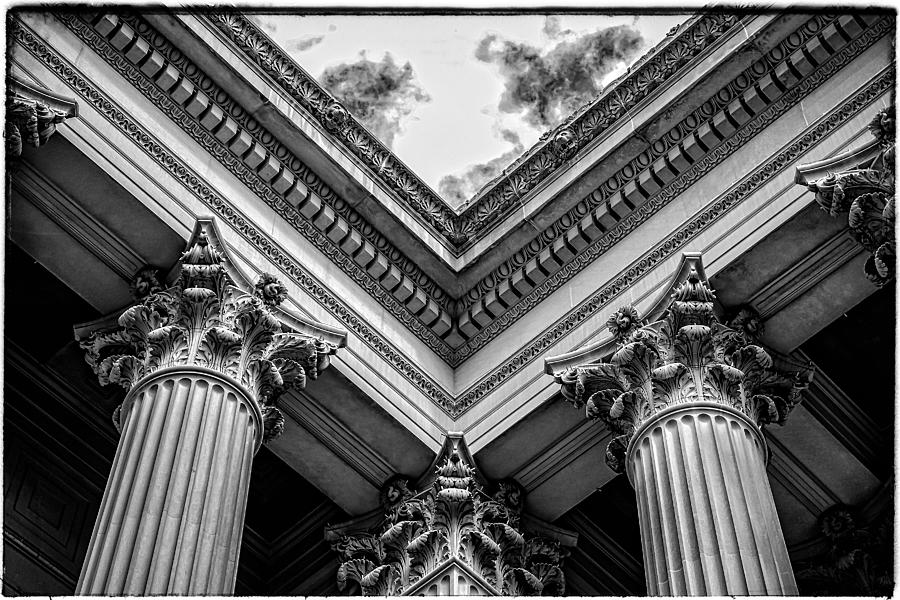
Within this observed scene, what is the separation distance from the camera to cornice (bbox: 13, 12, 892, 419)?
16.0 meters

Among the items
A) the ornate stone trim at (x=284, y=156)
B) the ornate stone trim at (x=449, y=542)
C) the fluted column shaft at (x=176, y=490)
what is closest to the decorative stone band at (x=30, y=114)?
the ornate stone trim at (x=284, y=156)

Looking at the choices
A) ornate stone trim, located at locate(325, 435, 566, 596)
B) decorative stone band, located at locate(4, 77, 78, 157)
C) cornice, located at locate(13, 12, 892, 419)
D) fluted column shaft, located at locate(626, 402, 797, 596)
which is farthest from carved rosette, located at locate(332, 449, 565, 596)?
decorative stone band, located at locate(4, 77, 78, 157)

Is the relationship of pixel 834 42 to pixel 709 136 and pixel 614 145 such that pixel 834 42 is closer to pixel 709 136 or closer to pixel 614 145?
pixel 709 136

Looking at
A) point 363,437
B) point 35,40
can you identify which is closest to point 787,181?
point 363,437

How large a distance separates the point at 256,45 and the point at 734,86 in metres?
6.54

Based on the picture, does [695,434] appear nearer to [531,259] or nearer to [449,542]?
[449,542]

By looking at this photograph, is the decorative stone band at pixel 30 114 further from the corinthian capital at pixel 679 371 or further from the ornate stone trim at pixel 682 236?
the ornate stone trim at pixel 682 236

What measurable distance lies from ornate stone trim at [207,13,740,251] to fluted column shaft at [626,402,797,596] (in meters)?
5.54

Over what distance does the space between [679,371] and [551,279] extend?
395cm

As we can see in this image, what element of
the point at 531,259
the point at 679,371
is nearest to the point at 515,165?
the point at 531,259

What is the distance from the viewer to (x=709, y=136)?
56.9ft

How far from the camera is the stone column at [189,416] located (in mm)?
12336

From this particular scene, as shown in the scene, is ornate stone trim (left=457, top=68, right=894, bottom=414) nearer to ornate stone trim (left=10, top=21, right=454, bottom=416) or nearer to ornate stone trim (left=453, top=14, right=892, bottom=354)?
ornate stone trim (left=453, top=14, right=892, bottom=354)

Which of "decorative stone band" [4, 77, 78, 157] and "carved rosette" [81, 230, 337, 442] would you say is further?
"carved rosette" [81, 230, 337, 442]
